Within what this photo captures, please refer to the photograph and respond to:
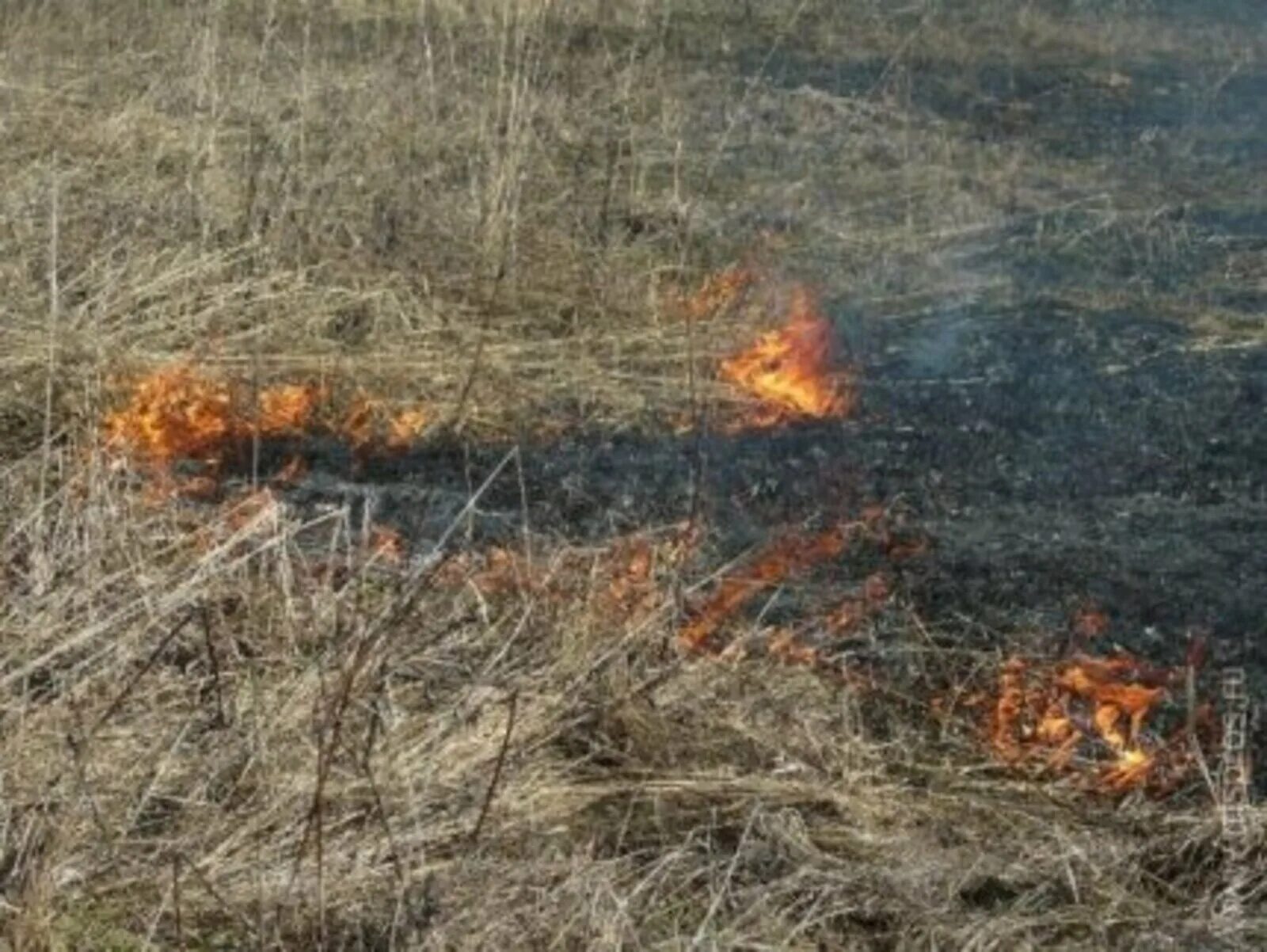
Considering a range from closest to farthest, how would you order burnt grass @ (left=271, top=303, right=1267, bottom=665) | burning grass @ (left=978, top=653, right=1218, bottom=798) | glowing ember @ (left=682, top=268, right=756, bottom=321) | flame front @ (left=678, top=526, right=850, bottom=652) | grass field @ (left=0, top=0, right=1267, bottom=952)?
grass field @ (left=0, top=0, right=1267, bottom=952) → burning grass @ (left=978, top=653, right=1218, bottom=798) → flame front @ (left=678, top=526, right=850, bottom=652) → burnt grass @ (left=271, top=303, right=1267, bottom=665) → glowing ember @ (left=682, top=268, right=756, bottom=321)

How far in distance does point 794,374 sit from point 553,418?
80 cm

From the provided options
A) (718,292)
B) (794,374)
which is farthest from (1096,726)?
(718,292)

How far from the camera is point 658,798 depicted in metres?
3.83

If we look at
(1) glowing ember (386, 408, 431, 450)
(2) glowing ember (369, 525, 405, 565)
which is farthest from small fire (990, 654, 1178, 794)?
(1) glowing ember (386, 408, 431, 450)

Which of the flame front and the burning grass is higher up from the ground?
the burning grass

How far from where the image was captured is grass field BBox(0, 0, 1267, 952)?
11.4 feet

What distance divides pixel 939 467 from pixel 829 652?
126 cm

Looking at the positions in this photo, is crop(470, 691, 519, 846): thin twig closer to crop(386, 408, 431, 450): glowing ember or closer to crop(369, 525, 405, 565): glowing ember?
crop(369, 525, 405, 565): glowing ember

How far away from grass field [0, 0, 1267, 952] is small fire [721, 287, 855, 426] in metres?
0.12

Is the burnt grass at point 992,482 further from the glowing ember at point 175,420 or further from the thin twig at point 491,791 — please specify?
the thin twig at point 491,791

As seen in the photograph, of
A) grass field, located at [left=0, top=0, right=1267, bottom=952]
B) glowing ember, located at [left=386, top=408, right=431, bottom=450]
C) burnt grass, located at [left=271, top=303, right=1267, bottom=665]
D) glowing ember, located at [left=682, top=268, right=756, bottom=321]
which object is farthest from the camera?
glowing ember, located at [left=682, top=268, right=756, bottom=321]

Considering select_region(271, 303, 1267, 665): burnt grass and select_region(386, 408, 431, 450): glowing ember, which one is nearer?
select_region(271, 303, 1267, 665): burnt grass

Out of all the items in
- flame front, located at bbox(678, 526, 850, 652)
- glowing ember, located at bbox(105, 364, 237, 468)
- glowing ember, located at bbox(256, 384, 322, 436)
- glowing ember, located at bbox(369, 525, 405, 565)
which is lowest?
glowing ember, located at bbox(256, 384, 322, 436)

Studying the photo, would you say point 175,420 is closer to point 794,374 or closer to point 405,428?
point 405,428
